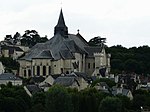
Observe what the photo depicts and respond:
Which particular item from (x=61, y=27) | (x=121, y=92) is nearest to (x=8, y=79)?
(x=121, y=92)

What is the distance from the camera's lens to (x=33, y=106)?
62.7 m

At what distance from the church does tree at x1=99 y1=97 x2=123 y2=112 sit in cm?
2763

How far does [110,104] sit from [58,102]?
5244mm

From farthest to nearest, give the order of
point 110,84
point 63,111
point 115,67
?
point 115,67
point 110,84
point 63,111

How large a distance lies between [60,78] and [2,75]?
781 cm

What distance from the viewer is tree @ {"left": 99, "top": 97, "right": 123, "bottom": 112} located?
202 feet

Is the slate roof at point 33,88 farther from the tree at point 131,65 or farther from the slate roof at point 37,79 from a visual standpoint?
the tree at point 131,65

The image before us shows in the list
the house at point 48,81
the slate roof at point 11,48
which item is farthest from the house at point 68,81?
the slate roof at point 11,48

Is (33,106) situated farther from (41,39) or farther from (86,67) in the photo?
(41,39)

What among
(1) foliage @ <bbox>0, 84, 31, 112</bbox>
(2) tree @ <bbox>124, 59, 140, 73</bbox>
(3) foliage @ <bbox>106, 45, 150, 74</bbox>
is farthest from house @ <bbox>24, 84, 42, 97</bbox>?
(2) tree @ <bbox>124, 59, 140, 73</bbox>

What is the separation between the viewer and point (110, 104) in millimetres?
61875

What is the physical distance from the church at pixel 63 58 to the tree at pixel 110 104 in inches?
1088

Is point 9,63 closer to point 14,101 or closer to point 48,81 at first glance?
point 48,81

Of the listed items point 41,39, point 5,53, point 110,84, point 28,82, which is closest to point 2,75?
point 28,82
